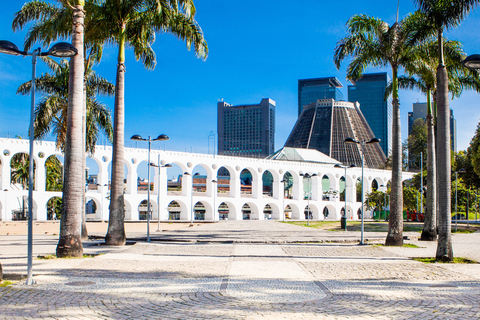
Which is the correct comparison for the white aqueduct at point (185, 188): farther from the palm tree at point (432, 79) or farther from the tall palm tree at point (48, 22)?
the palm tree at point (432, 79)

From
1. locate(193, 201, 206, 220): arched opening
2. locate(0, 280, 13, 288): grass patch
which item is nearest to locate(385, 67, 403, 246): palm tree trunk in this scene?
locate(0, 280, 13, 288): grass patch

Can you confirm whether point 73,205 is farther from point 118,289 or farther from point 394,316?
point 394,316

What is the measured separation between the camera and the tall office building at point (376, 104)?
17762cm

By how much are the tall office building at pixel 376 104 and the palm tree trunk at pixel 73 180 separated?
17642cm

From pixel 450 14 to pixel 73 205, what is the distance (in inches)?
450

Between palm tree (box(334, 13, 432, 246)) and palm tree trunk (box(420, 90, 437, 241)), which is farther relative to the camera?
palm tree trunk (box(420, 90, 437, 241))

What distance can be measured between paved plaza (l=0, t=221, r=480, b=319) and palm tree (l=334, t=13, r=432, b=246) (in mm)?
3672

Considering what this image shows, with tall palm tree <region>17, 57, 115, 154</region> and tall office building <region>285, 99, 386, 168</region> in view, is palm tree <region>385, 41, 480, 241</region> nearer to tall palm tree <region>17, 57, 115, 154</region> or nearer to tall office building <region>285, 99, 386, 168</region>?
tall palm tree <region>17, 57, 115, 154</region>

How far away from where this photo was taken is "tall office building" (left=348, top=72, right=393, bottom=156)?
178 m

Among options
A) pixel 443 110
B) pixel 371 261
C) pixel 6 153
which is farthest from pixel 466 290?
pixel 6 153

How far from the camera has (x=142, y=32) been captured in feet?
51.7

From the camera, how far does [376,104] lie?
18000cm

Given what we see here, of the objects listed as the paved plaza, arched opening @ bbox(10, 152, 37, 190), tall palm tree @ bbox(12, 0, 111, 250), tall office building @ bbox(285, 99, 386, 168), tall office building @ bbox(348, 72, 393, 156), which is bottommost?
the paved plaza

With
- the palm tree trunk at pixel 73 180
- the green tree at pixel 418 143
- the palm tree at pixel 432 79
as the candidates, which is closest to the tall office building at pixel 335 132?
the green tree at pixel 418 143
